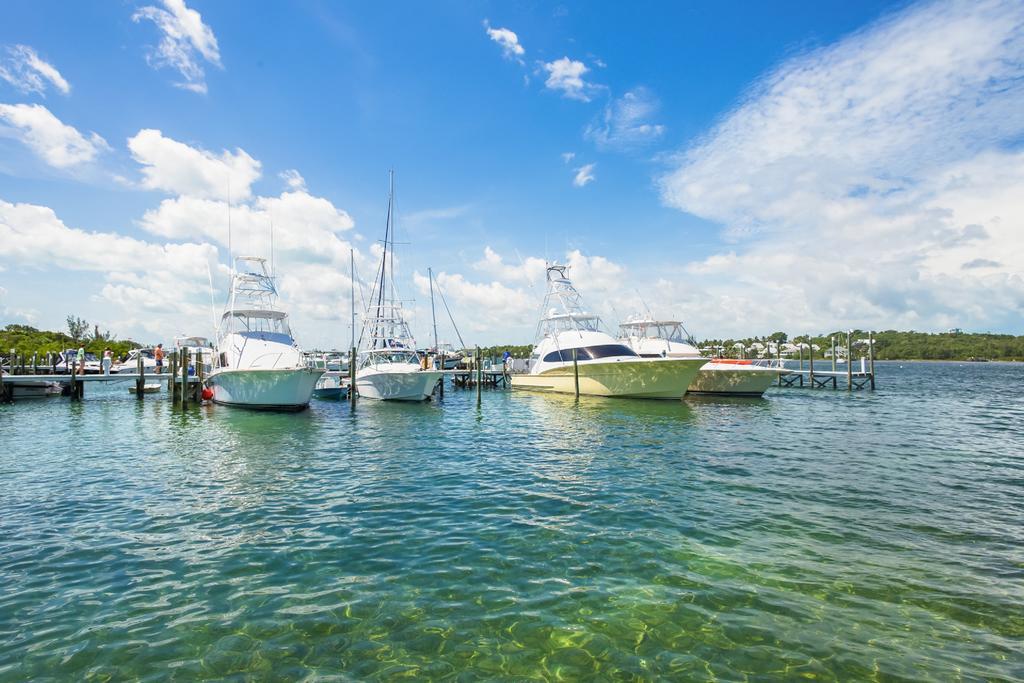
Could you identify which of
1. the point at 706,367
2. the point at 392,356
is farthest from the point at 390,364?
the point at 706,367

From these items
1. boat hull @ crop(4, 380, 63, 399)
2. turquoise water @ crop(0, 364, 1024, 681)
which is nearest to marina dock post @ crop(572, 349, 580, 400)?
turquoise water @ crop(0, 364, 1024, 681)

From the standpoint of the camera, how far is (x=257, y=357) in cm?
2564

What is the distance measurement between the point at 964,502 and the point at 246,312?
30.6 m

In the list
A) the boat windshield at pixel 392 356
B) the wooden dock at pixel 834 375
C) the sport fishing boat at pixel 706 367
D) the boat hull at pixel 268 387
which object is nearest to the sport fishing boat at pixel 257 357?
the boat hull at pixel 268 387

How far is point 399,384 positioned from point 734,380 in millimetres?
22168

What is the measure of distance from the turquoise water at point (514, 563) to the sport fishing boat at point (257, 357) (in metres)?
9.29

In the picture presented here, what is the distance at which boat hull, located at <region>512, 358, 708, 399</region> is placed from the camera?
28438mm

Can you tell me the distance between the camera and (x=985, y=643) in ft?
16.6

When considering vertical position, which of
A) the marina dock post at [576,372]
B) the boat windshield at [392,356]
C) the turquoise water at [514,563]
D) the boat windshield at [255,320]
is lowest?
the turquoise water at [514,563]

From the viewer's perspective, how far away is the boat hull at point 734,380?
33.2m

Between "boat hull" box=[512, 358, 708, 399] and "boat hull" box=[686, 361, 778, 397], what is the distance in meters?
4.95

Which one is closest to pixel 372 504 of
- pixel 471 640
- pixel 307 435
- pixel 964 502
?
pixel 471 640

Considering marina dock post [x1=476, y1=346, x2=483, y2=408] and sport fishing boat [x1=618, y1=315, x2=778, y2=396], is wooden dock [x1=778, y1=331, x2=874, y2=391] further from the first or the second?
marina dock post [x1=476, y1=346, x2=483, y2=408]

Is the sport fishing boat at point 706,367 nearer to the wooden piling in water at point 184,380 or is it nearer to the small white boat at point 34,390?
the wooden piling in water at point 184,380
